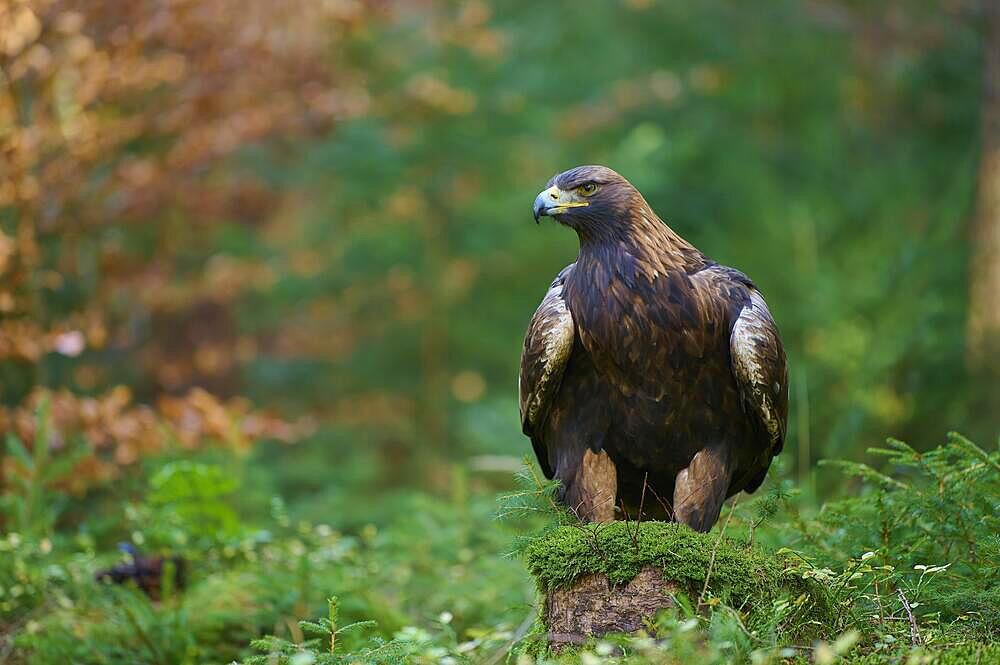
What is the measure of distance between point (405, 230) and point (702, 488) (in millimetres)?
9774

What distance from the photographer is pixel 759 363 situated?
449 centimetres

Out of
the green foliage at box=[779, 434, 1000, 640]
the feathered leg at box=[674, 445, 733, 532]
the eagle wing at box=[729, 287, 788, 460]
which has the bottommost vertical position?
the green foliage at box=[779, 434, 1000, 640]

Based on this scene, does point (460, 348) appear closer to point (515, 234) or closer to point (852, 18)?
point (515, 234)

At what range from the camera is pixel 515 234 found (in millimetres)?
13727

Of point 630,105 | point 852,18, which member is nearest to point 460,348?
point 630,105

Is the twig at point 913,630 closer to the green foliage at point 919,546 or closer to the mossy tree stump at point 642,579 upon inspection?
the green foliage at point 919,546

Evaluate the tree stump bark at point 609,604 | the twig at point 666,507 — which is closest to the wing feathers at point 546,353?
the twig at point 666,507

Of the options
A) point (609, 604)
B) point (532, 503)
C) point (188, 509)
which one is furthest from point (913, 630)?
point (188, 509)

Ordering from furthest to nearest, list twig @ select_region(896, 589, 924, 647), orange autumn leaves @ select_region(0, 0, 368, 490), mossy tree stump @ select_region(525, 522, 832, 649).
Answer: orange autumn leaves @ select_region(0, 0, 368, 490) → mossy tree stump @ select_region(525, 522, 832, 649) → twig @ select_region(896, 589, 924, 647)

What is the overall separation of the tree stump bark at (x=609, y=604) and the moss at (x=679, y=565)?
0.03 metres

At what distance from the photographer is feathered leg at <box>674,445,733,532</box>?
15.0 ft

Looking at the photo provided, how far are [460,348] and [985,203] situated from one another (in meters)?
6.12

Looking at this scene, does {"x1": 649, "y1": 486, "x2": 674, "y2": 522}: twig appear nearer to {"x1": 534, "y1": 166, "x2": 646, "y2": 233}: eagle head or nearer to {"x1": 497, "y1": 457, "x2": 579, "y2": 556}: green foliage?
{"x1": 497, "y1": 457, "x2": 579, "y2": 556}: green foliage

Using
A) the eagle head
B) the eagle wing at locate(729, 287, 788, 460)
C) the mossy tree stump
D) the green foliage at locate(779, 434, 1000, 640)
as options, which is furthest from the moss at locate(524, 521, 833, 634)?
the eagle head
